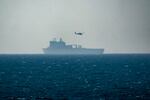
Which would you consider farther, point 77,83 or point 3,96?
point 77,83

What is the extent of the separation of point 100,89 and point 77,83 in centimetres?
1052

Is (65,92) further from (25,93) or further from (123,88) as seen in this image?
(123,88)

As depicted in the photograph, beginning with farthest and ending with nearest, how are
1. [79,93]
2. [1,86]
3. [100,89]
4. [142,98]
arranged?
[1,86] < [100,89] < [79,93] < [142,98]

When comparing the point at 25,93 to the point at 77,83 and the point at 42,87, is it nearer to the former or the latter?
the point at 42,87

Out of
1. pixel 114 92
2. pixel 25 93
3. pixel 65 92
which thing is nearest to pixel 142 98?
pixel 114 92

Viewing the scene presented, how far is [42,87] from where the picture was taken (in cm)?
7006

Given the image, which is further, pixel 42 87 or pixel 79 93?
pixel 42 87

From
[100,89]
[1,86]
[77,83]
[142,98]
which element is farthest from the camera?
[77,83]

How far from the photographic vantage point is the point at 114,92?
6219 centimetres

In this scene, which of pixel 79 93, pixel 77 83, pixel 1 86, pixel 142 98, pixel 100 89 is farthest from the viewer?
pixel 77 83

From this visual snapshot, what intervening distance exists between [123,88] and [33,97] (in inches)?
630

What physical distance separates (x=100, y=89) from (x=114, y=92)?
5135 mm

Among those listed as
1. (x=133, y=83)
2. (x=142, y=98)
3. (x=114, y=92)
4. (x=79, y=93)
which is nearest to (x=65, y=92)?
(x=79, y=93)

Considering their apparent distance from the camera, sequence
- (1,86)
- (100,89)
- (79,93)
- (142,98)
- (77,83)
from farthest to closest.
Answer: (77,83) → (1,86) → (100,89) → (79,93) → (142,98)
